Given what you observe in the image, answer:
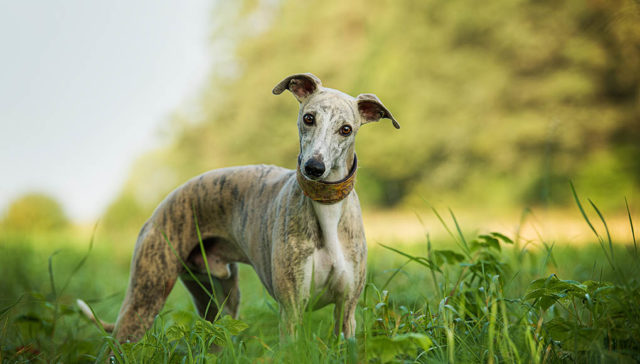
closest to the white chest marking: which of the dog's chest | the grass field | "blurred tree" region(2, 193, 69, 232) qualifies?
the dog's chest

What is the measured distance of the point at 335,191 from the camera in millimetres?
2320

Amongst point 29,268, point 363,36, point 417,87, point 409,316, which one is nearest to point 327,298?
point 409,316

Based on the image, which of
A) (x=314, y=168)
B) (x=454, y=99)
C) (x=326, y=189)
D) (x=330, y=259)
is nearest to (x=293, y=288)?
(x=330, y=259)

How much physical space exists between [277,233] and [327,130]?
0.59 meters

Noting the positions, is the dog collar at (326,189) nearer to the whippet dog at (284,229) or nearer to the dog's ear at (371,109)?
the whippet dog at (284,229)

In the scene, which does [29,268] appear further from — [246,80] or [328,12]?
[328,12]

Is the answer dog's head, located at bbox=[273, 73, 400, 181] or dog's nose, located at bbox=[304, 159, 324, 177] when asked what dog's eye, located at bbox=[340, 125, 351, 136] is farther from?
dog's nose, located at bbox=[304, 159, 324, 177]

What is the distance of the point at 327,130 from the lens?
227 cm

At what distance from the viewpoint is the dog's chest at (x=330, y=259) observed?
235cm

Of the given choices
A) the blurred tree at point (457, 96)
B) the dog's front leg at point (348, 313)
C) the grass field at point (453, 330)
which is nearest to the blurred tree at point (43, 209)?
the blurred tree at point (457, 96)

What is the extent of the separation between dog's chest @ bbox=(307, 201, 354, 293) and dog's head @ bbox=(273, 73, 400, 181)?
0.17 m

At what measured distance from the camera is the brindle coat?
7.68ft

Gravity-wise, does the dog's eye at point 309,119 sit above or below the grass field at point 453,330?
above

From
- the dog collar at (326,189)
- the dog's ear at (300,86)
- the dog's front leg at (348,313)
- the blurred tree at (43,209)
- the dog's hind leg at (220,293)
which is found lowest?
the blurred tree at (43,209)
